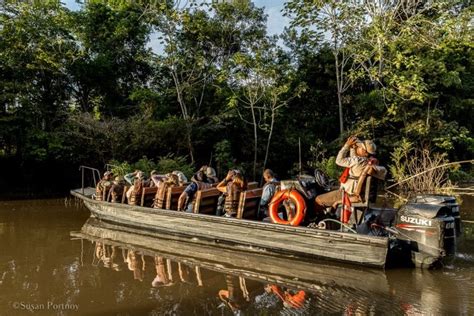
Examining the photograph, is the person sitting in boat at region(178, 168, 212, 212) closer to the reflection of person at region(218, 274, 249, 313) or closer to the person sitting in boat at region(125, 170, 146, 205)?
the person sitting in boat at region(125, 170, 146, 205)

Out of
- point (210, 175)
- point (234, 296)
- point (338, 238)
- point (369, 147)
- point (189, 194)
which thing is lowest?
point (234, 296)

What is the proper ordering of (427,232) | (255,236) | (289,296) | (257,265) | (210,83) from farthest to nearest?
1. (210,83)
2. (255,236)
3. (257,265)
4. (427,232)
5. (289,296)

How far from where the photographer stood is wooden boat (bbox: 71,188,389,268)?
595cm

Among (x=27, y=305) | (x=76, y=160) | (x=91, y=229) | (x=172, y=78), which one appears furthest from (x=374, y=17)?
(x=27, y=305)

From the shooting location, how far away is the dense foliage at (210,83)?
1548 cm

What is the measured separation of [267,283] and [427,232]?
206 cm

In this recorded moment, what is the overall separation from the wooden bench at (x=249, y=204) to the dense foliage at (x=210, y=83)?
8.44 metres

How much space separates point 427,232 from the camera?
573 cm

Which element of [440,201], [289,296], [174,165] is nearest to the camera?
[289,296]

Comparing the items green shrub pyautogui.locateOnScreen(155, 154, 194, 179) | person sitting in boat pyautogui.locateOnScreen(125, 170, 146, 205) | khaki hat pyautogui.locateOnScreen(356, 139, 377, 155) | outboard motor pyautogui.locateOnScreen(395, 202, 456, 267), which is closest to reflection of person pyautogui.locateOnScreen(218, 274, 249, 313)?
outboard motor pyautogui.locateOnScreen(395, 202, 456, 267)

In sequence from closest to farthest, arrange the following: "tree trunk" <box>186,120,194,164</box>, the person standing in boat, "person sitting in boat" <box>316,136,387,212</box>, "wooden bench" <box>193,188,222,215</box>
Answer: "person sitting in boat" <box>316,136,387,212</box>, "wooden bench" <box>193,188,222,215</box>, the person standing in boat, "tree trunk" <box>186,120,194,164</box>

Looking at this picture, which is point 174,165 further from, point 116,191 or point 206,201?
point 206,201

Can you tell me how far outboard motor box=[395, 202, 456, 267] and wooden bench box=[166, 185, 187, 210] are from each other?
3.96m

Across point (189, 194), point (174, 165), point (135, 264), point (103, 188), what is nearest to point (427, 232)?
point (135, 264)
